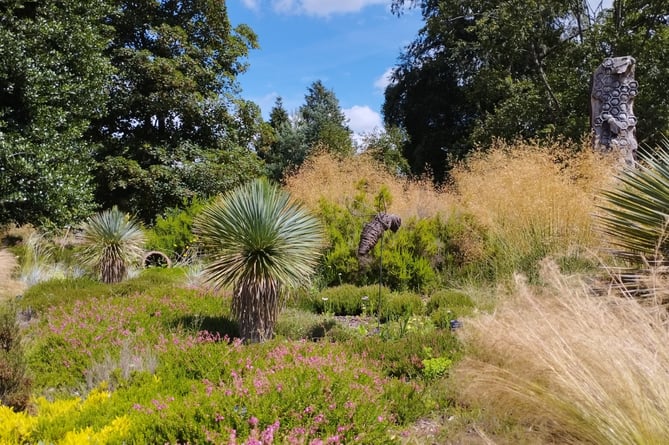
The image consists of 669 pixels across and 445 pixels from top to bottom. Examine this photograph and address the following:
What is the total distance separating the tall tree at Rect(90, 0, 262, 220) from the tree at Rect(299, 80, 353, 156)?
512 centimetres

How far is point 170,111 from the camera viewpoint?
50.3 ft

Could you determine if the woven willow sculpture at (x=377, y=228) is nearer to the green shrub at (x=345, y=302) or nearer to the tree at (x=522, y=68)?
the green shrub at (x=345, y=302)

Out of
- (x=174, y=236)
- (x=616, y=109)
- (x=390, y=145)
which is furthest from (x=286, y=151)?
(x=616, y=109)

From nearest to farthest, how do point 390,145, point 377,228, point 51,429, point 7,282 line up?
point 51,429
point 377,228
point 7,282
point 390,145

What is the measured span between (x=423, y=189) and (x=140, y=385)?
376 inches

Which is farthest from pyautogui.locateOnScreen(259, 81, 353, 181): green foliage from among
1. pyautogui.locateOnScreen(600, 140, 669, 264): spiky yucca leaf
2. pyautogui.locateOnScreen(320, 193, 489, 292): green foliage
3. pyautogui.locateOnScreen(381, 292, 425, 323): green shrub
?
pyautogui.locateOnScreen(600, 140, 669, 264): spiky yucca leaf

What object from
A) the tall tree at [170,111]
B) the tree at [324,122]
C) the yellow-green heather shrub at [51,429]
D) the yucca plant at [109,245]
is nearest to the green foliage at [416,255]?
the yucca plant at [109,245]

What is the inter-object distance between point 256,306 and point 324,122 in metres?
21.9

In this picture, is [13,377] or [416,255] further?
[416,255]

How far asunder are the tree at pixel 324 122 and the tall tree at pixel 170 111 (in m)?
5.12

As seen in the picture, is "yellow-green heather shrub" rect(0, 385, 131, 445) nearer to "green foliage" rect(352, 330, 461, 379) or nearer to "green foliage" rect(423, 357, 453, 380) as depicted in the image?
"green foliage" rect(352, 330, 461, 379)

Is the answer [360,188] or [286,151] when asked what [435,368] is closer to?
[360,188]

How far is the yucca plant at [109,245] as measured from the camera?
24.9 feet

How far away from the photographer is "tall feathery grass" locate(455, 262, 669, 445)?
2.14m
